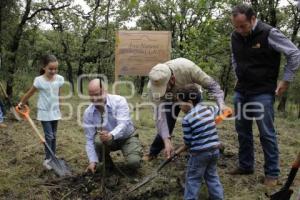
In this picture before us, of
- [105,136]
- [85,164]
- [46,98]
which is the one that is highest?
[46,98]

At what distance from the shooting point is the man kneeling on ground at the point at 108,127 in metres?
4.32

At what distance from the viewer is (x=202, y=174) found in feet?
12.5

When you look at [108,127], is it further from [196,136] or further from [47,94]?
[196,136]

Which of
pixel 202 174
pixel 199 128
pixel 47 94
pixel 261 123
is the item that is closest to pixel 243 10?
pixel 261 123

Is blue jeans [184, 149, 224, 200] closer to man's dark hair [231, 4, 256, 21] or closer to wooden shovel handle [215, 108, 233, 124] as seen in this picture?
wooden shovel handle [215, 108, 233, 124]

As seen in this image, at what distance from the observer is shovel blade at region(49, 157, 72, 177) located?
16.3 feet

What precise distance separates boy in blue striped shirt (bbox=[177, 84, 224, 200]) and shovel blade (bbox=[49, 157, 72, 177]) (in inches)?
70.2

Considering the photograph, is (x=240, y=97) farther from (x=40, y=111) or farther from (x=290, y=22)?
(x=290, y=22)

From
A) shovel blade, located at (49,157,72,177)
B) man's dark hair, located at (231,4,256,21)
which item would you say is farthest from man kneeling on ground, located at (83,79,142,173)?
man's dark hair, located at (231,4,256,21)

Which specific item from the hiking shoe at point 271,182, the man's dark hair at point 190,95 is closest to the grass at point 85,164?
the hiking shoe at point 271,182

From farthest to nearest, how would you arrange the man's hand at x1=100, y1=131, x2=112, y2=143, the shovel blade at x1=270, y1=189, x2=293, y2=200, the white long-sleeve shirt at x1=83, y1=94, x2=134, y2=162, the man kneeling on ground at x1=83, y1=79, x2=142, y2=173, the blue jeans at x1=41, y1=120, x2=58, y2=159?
1. the blue jeans at x1=41, y1=120, x2=58, y2=159
2. the white long-sleeve shirt at x1=83, y1=94, x2=134, y2=162
3. the man kneeling on ground at x1=83, y1=79, x2=142, y2=173
4. the man's hand at x1=100, y1=131, x2=112, y2=143
5. the shovel blade at x1=270, y1=189, x2=293, y2=200

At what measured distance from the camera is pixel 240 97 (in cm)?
461

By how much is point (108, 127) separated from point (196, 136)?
136cm

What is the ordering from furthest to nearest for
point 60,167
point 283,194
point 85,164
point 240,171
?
1. point 85,164
2. point 60,167
3. point 240,171
4. point 283,194
